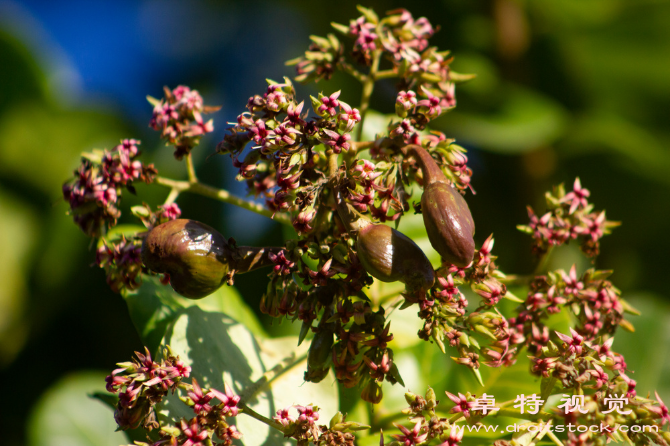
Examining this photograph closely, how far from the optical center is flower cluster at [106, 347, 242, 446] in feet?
3.39

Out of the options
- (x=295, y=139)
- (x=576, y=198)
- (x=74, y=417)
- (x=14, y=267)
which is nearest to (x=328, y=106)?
(x=295, y=139)

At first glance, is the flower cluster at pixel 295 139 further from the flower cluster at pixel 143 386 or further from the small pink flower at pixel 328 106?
the flower cluster at pixel 143 386

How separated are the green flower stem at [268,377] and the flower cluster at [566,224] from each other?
0.59 metres

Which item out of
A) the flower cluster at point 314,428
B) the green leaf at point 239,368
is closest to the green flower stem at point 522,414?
the flower cluster at point 314,428

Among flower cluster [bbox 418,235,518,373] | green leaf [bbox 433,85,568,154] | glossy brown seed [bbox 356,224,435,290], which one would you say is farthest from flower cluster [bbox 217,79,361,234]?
green leaf [bbox 433,85,568,154]

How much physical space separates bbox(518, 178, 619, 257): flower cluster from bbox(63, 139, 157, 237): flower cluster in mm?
856

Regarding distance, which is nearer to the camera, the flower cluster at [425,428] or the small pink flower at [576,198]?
the flower cluster at [425,428]

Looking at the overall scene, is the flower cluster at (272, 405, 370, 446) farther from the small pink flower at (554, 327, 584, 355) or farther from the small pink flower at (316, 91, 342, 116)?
the small pink flower at (316, 91, 342, 116)

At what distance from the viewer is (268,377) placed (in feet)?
4.27

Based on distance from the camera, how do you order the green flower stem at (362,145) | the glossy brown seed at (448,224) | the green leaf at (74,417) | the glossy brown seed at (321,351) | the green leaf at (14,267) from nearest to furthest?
the glossy brown seed at (448,224)
the glossy brown seed at (321,351)
the green flower stem at (362,145)
the green leaf at (74,417)
the green leaf at (14,267)

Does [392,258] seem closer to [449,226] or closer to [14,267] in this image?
[449,226]

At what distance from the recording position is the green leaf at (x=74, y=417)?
76.2 inches

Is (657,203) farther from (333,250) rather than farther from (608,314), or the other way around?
(333,250)

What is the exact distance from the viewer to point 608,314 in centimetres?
124
